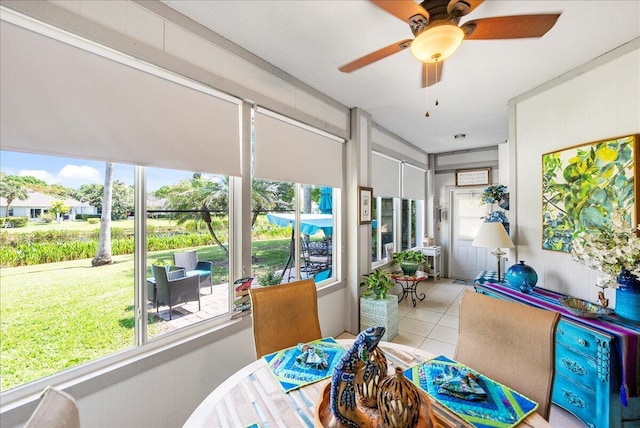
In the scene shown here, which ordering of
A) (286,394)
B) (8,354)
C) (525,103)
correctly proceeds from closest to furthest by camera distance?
(286,394) → (8,354) → (525,103)

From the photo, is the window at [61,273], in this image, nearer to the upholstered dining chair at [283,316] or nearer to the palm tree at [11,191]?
the palm tree at [11,191]

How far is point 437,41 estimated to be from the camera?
1.41 meters

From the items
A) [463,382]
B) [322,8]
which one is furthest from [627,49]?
[463,382]

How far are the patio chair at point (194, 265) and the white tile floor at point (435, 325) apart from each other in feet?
6.23

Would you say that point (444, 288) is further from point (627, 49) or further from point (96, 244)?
point (96, 244)

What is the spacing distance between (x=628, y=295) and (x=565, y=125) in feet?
5.18

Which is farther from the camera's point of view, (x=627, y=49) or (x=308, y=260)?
(x=308, y=260)

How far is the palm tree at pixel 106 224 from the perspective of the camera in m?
1.58

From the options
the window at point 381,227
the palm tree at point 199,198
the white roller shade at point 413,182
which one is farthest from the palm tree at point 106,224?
the white roller shade at point 413,182

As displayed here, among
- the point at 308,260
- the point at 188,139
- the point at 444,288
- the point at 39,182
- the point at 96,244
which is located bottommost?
the point at 444,288

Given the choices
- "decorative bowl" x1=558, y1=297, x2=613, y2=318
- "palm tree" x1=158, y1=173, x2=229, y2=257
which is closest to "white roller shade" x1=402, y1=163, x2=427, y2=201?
"decorative bowl" x1=558, y1=297, x2=613, y2=318

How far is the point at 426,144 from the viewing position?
17.2 ft

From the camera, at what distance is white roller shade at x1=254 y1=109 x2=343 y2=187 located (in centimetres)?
234

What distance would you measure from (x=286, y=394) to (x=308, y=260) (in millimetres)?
2054
